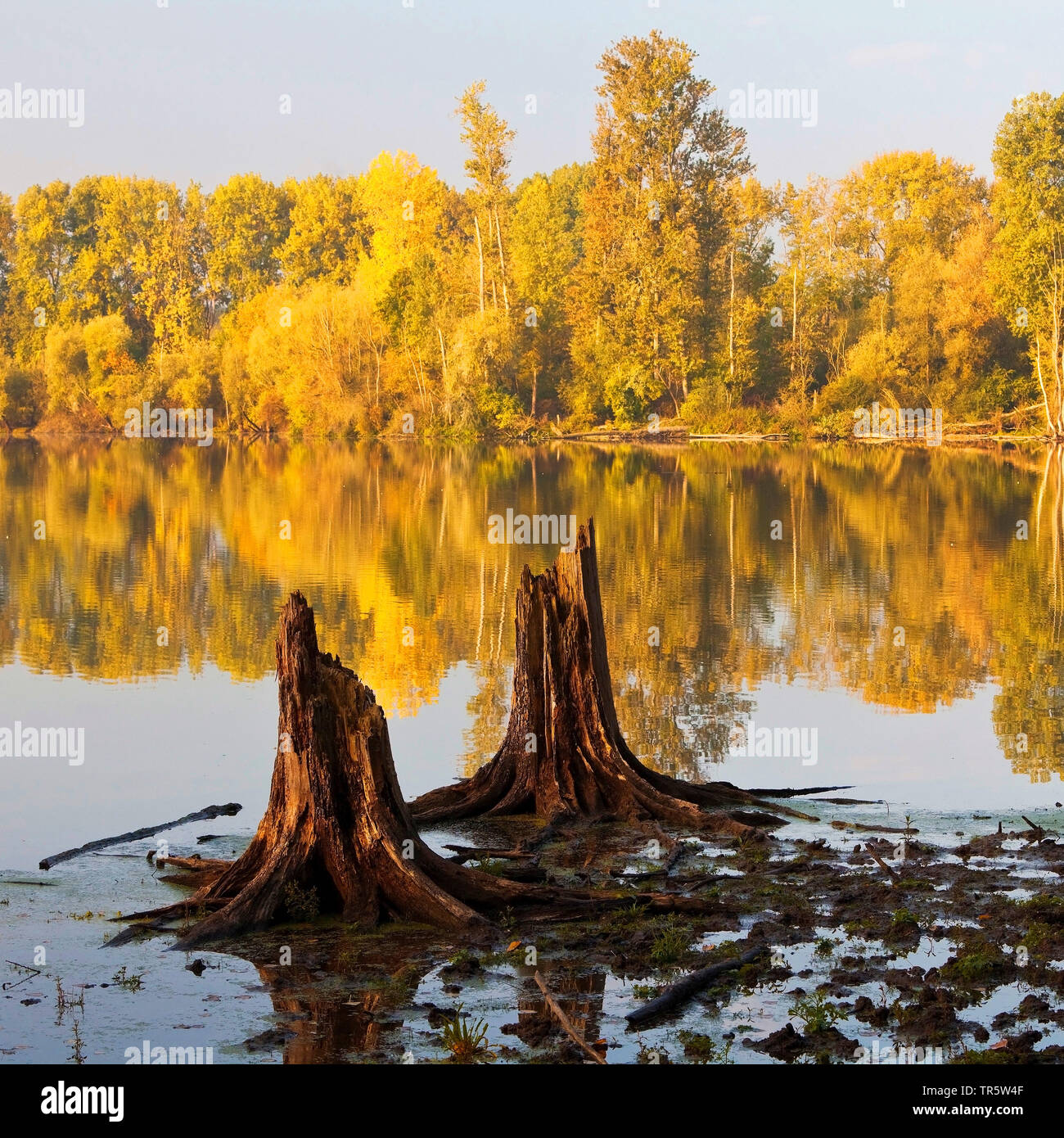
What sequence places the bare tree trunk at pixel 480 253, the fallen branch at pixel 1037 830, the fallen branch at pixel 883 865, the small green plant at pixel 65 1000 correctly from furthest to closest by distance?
the bare tree trunk at pixel 480 253, the fallen branch at pixel 1037 830, the fallen branch at pixel 883 865, the small green plant at pixel 65 1000

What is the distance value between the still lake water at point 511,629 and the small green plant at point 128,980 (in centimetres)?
281

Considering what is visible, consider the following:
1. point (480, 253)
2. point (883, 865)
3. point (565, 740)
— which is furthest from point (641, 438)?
point (883, 865)

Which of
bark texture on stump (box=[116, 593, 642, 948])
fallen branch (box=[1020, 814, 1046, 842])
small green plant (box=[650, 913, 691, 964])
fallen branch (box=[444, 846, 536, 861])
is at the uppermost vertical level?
bark texture on stump (box=[116, 593, 642, 948])

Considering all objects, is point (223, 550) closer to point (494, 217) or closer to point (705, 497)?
point (705, 497)

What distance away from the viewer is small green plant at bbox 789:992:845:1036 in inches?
274

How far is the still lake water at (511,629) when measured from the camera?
13445mm

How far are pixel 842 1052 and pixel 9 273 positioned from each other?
403 feet

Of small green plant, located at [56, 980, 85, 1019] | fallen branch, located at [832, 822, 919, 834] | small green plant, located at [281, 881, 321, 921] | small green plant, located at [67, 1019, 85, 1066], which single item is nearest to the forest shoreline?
fallen branch, located at [832, 822, 919, 834]

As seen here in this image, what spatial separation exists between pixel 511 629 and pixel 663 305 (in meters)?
57.1

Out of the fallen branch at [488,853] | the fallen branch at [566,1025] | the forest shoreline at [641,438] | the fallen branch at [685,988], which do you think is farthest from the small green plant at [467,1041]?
the forest shoreline at [641,438]

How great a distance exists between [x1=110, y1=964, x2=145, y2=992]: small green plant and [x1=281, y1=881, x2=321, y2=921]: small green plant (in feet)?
3.17

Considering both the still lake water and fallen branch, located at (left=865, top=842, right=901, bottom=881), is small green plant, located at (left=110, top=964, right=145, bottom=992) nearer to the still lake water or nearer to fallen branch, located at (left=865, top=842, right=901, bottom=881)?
the still lake water

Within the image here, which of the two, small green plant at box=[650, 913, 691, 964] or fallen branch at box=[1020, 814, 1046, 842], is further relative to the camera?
fallen branch at box=[1020, 814, 1046, 842]

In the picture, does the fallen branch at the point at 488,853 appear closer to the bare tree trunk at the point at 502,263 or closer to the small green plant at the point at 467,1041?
the small green plant at the point at 467,1041
